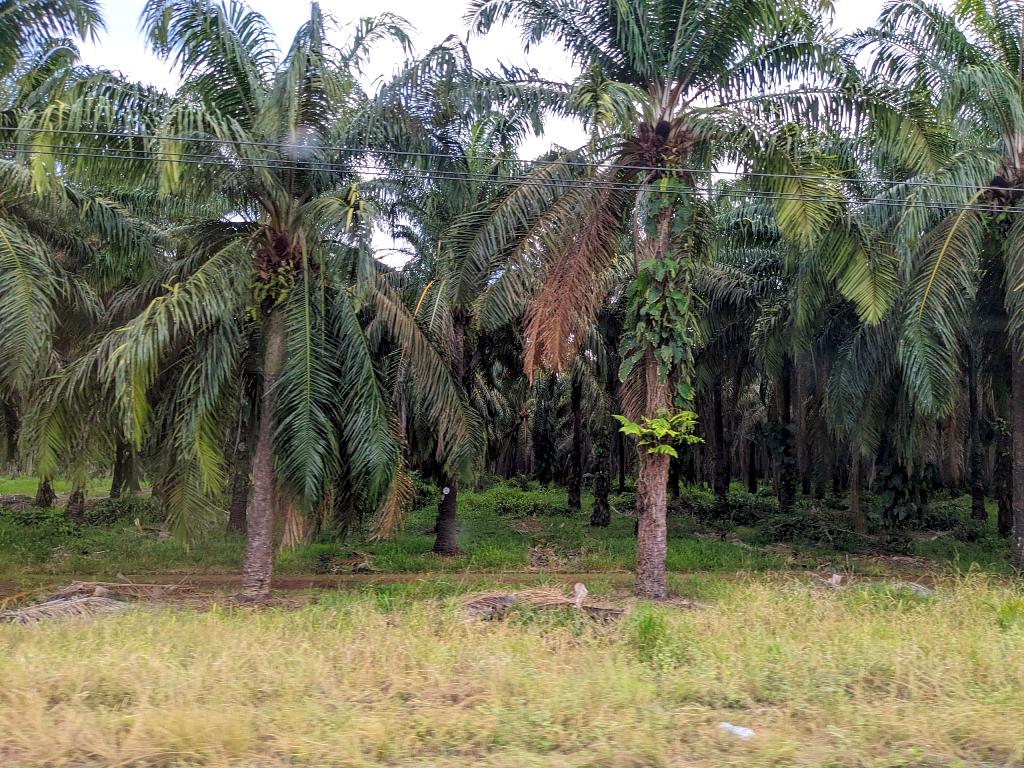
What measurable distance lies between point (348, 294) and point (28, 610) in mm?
5601

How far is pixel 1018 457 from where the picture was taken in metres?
14.2

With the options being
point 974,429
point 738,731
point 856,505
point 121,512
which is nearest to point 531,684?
point 738,731

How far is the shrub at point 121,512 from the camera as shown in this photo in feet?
70.8

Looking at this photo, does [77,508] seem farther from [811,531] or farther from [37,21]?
[811,531]

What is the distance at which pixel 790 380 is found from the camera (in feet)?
81.9

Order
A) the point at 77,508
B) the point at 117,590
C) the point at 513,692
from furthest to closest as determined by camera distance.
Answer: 1. the point at 77,508
2. the point at 117,590
3. the point at 513,692

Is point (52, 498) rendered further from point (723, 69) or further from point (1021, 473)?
point (1021, 473)

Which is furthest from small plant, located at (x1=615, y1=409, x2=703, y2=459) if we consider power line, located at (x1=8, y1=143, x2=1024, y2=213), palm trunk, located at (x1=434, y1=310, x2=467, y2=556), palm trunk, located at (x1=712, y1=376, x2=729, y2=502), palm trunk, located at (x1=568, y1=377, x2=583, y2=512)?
palm trunk, located at (x1=712, y1=376, x2=729, y2=502)

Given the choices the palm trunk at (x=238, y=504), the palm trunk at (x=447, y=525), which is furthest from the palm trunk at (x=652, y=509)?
the palm trunk at (x=238, y=504)

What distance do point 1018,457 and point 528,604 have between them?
9.50 m

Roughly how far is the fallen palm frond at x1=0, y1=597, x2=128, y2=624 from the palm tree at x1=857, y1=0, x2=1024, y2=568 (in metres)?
11.3

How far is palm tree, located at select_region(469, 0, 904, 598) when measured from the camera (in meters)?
11.4

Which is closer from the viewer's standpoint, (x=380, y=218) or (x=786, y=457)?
(x=380, y=218)

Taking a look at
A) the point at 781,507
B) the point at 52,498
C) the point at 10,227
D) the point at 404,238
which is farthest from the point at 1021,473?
the point at 52,498
